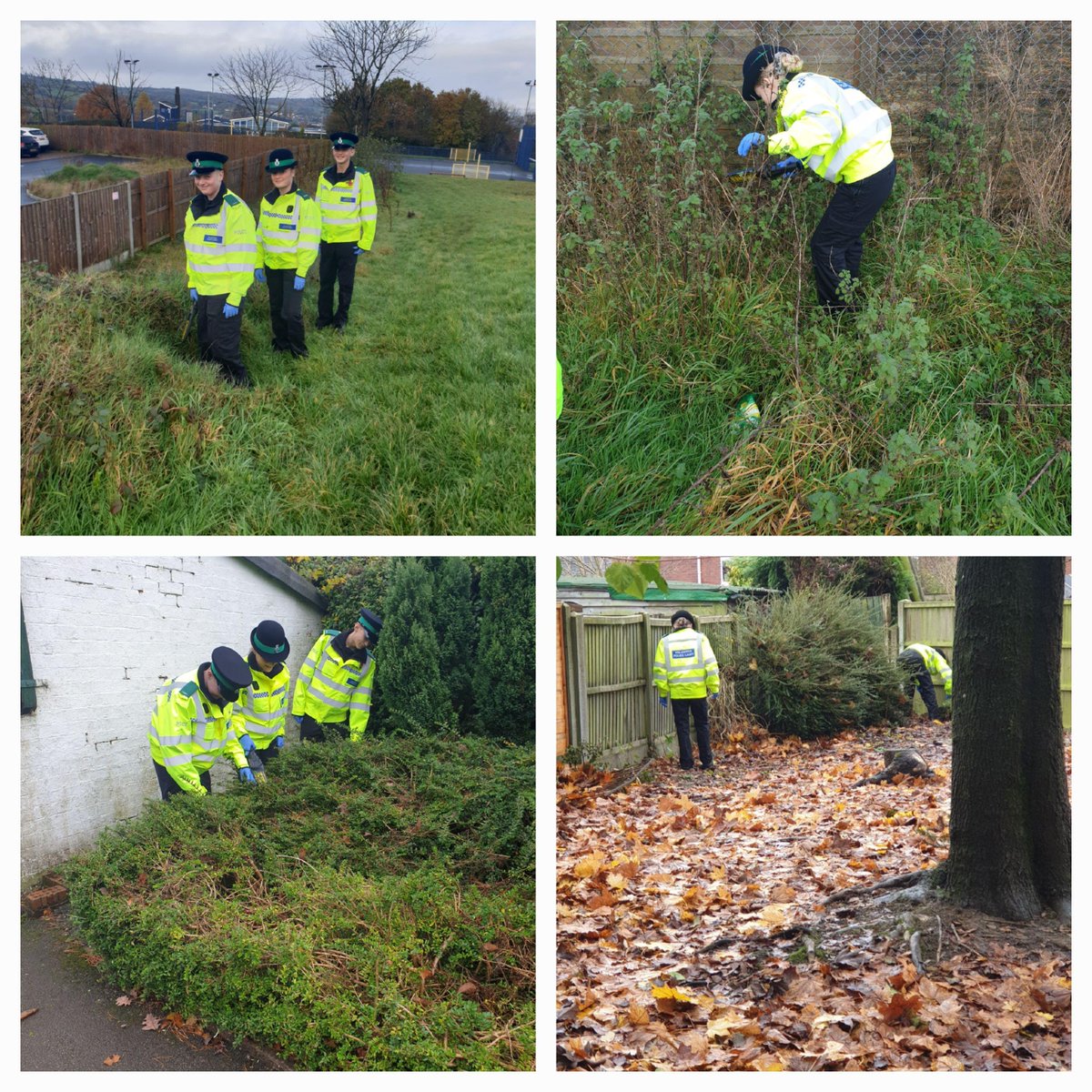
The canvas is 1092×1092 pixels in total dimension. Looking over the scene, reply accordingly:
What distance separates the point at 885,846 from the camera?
4594mm

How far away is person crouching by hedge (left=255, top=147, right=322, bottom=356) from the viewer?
17.0ft

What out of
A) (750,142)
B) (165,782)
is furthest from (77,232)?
(750,142)

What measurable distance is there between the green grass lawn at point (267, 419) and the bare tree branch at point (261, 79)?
104 cm

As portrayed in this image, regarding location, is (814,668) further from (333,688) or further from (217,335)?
(217,335)

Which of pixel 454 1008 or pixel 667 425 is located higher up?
pixel 667 425

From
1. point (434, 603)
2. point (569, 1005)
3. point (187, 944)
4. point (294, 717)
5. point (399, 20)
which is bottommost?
point (569, 1005)

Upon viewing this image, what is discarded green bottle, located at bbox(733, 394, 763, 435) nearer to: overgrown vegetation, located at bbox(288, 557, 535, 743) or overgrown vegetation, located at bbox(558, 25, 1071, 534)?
overgrown vegetation, located at bbox(558, 25, 1071, 534)

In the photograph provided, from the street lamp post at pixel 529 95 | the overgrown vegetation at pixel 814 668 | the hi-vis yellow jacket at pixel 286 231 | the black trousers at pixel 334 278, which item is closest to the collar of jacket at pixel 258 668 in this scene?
the black trousers at pixel 334 278

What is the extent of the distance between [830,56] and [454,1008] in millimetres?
5254

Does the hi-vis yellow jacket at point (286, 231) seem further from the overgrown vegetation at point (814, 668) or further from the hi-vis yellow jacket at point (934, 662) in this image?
the hi-vis yellow jacket at point (934, 662)

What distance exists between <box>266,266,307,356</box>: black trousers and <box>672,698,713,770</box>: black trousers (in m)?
3.67

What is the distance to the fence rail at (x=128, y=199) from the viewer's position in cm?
484

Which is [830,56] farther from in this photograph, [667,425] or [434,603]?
[434,603]

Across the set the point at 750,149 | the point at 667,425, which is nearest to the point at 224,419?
the point at 667,425
